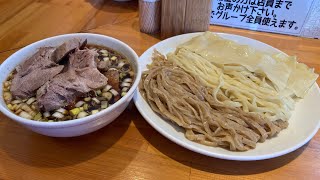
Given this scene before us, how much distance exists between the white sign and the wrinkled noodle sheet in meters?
0.60

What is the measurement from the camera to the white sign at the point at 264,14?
1.37m

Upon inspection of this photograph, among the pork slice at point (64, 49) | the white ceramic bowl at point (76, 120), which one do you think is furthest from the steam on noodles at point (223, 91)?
the pork slice at point (64, 49)

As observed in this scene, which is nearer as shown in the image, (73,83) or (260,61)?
(73,83)

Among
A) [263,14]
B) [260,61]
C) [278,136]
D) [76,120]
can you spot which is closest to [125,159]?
[76,120]

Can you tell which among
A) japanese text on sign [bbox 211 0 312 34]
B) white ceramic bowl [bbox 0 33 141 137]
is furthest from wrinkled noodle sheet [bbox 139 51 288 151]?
japanese text on sign [bbox 211 0 312 34]

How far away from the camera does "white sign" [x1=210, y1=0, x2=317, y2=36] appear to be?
1374 millimetres

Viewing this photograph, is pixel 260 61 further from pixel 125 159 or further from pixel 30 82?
pixel 30 82

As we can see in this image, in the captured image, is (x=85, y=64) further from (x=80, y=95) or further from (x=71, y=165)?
(x=71, y=165)

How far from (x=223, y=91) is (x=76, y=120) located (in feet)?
1.96

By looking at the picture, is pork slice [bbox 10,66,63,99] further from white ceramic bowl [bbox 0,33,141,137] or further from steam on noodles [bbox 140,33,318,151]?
steam on noodles [bbox 140,33,318,151]

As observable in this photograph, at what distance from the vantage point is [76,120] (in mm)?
704

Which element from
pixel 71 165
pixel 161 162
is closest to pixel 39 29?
pixel 71 165

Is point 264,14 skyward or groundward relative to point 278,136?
skyward

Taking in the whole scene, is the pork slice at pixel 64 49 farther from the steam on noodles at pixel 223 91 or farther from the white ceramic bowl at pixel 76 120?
the steam on noodles at pixel 223 91
